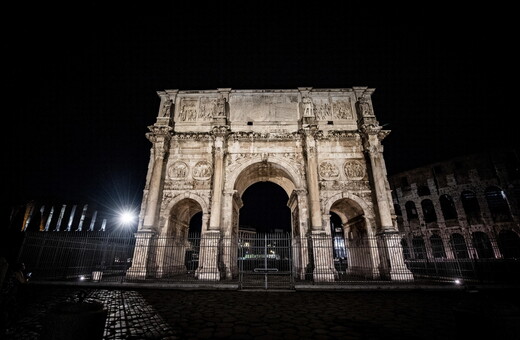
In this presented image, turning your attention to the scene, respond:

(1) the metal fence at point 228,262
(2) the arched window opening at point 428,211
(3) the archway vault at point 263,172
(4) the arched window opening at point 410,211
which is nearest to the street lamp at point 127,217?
(1) the metal fence at point 228,262

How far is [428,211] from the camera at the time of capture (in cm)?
2636

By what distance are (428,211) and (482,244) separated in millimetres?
5370

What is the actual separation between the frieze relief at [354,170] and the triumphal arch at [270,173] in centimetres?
6

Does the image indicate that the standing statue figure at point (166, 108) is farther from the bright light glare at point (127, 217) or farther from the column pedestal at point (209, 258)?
the bright light glare at point (127, 217)

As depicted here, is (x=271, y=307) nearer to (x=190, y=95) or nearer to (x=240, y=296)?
A: (x=240, y=296)

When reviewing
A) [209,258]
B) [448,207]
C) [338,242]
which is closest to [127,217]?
[209,258]

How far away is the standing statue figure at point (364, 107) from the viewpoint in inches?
559

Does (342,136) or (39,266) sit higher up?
(342,136)

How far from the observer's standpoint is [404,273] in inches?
407

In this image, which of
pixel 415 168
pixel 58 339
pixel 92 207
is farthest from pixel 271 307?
pixel 92 207

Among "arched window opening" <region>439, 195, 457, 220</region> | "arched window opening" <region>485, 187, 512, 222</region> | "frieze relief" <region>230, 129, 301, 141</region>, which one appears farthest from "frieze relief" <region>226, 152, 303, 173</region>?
"arched window opening" <region>485, 187, 512, 222</region>

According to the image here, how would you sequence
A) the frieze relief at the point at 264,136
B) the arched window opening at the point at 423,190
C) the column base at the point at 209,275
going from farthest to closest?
1. the arched window opening at the point at 423,190
2. the frieze relief at the point at 264,136
3. the column base at the point at 209,275

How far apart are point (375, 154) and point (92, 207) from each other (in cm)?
4037

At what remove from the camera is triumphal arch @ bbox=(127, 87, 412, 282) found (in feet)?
37.8
